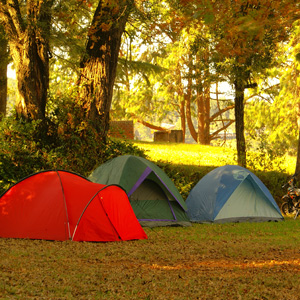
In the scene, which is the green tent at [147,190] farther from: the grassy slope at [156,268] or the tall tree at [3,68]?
the tall tree at [3,68]

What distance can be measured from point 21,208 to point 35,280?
3.99 m

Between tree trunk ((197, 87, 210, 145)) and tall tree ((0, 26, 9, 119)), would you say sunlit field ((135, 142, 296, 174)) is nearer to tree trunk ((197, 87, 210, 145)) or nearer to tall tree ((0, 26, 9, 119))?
tall tree ((0, 26, 9, 119))

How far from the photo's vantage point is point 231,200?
41.9 ft

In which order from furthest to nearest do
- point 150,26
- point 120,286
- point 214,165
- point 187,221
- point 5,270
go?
point 214,165 < point 150,26 < point 187,221 < point 5,270 < point 120,286

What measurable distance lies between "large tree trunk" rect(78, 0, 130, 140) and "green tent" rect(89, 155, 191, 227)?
11.4ft

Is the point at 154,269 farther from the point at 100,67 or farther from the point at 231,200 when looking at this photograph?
the point at 100,67

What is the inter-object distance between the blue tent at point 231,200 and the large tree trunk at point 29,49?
18.9ft

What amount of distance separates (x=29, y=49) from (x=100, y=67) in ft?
7.42

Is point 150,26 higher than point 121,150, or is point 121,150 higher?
point 150,26

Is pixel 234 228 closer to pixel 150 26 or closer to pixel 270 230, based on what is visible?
pixel 270 230

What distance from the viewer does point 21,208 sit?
954 centimetres

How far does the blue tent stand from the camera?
12.6m

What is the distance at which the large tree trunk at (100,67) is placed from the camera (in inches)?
609

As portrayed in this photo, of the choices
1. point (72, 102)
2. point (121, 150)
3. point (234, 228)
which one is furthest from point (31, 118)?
point (234, 228)
